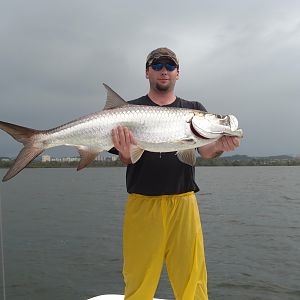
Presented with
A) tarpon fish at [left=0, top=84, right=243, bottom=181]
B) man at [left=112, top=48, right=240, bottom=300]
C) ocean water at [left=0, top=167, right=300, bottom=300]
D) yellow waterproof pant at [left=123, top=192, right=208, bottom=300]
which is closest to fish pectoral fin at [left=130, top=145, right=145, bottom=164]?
tarpon fish at [left=0, top=84, right=243, bottom=181]

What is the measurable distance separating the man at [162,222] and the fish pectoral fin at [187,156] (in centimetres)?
24

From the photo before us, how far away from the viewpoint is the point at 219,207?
104ft

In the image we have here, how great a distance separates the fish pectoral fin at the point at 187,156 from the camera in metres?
4.24

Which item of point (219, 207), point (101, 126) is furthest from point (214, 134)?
point (219, 207)

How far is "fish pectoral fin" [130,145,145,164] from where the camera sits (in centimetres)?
419

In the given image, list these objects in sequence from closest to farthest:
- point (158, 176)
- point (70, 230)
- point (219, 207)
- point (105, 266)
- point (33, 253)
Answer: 1. point (158, 176)
2. point (105, 266)
3. point (33, 253)
4. point (70, 230)
5. point (219, 207)

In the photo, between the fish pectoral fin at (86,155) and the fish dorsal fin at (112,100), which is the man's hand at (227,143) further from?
the fish pectoral fin at (86,155)

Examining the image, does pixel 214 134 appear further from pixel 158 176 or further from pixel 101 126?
pixel 101 126

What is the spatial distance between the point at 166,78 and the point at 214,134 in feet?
2.76

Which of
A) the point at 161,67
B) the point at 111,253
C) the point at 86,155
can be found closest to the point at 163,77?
the point at 161,67

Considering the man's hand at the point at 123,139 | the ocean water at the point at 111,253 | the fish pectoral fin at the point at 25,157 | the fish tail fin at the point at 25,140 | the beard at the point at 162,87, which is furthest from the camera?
the ocean water at the point at 111,253

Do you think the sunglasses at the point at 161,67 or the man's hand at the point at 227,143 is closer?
the man's hand at the point at 227,143

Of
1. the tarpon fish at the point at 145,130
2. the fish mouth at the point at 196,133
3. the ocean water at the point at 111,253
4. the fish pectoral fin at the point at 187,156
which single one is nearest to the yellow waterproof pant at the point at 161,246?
the fish pectoral fin at the point at 187,156

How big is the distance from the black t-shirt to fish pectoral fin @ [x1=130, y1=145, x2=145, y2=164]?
28 cm
